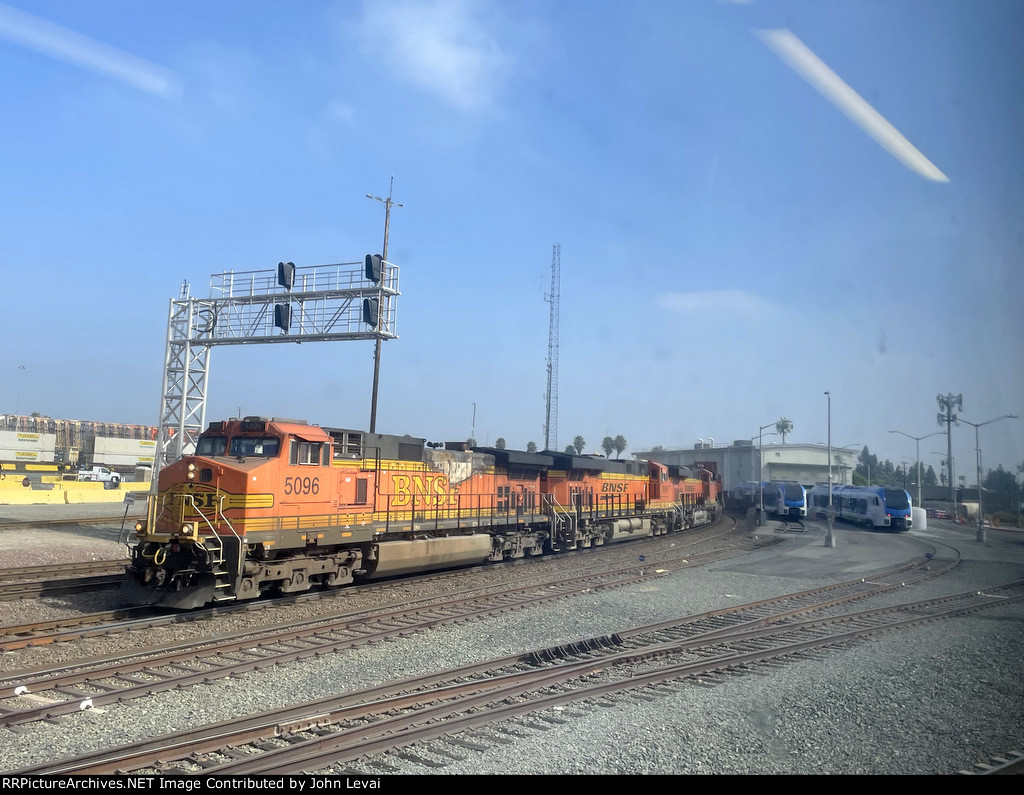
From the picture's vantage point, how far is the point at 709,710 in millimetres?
7602

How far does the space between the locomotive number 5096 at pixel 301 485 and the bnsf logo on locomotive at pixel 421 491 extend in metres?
2.67

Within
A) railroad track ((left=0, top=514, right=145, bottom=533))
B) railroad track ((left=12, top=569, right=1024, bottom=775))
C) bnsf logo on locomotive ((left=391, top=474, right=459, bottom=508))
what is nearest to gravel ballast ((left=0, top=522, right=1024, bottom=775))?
railroad track ((left=12, top=569, right=1024, bottom=775))

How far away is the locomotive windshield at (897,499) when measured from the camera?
123 ft

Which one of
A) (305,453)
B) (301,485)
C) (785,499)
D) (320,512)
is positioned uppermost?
(305,453)

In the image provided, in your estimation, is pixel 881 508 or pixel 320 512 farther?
pixel 881 508

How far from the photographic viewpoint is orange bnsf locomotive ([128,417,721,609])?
12508mm

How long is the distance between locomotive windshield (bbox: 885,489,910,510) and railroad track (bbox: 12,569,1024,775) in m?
27.7

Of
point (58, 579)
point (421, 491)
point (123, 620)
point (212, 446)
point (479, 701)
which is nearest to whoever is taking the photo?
point (479, 701)

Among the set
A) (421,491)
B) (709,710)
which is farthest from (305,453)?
(709,710)

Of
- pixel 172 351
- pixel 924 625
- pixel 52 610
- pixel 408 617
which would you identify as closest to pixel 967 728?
pixel 924 625

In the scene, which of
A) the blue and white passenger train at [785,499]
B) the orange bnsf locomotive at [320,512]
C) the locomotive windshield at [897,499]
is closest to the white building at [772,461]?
the blue and white passenger train at [785,499]

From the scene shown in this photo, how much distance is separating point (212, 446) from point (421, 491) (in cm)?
531

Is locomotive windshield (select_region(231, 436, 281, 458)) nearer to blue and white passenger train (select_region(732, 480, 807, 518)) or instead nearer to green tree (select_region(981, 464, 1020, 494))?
green tree (select_region(981, 464, 1020, 494))

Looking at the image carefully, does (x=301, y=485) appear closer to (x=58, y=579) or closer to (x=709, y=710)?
(x=58, y=579)
